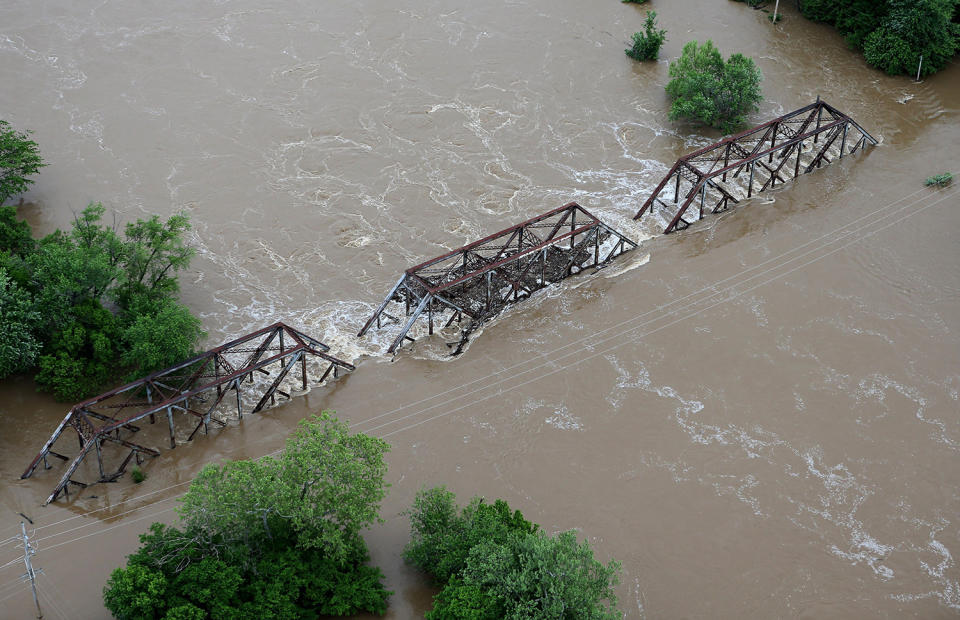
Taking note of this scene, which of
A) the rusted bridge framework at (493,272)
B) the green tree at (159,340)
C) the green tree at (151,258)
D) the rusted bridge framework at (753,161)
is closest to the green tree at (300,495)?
the green tree at (159,340)

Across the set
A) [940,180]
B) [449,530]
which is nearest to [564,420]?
[449,530]

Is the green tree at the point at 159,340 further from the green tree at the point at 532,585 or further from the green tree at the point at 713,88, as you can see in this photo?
the green tree at the point at 713,88

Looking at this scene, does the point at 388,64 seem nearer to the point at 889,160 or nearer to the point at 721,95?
the point at 721,95

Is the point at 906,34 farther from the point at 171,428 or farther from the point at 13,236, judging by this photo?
the point at 13,236

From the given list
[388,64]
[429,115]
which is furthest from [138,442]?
[388,64]

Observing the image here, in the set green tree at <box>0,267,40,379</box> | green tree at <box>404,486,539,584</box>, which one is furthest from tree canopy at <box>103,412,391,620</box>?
green tree at <box>0,267,40,379</box>

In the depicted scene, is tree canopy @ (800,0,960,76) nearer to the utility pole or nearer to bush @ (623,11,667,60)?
bush @ (623,11,667,60)
